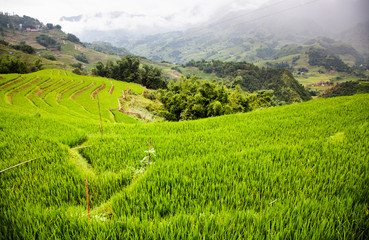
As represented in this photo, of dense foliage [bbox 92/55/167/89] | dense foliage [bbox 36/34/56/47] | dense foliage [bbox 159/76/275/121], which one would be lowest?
dense foliage [bbox 159/76/275/121]

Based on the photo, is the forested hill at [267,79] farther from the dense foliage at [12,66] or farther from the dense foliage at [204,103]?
the dense foliage at [12,66]

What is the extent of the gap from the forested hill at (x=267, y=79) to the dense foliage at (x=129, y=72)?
4224 cm

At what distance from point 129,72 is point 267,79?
104 metres

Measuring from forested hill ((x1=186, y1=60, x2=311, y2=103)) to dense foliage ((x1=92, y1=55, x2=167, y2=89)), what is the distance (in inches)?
1663

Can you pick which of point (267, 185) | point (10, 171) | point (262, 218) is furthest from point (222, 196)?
point (10, 171)

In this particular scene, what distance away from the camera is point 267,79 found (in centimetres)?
12369

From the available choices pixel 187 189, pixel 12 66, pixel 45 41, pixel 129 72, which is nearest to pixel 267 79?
pixel 129 72

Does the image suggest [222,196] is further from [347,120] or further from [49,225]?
[347,120]

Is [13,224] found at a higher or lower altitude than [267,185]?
higher

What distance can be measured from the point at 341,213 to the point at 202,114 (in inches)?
841

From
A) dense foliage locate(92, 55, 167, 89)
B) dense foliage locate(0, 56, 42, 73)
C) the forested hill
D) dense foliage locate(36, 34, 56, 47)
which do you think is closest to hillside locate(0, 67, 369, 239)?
dense foliage locate(0, 56, 42, 73)

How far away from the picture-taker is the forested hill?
3920 inches

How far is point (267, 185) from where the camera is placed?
2.22 meters

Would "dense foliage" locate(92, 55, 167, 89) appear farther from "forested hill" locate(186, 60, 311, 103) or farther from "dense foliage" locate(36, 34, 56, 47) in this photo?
"dense foliage" locate(36, 34, 56, 47)
